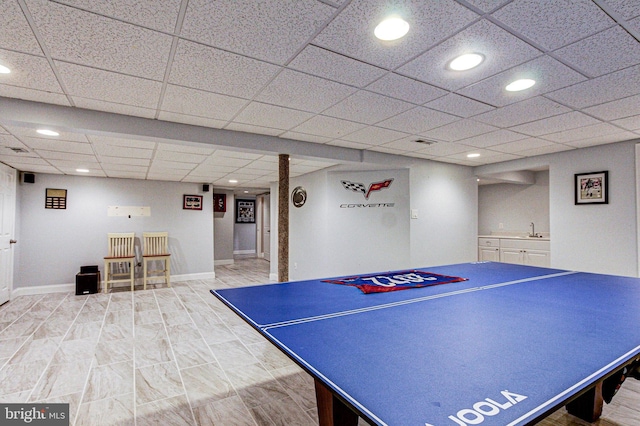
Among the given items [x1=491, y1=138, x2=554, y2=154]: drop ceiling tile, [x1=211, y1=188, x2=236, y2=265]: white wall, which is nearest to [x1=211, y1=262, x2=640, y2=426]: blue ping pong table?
[x1=491, y1=138, x2=554, y2=154]: drop ceiling tile

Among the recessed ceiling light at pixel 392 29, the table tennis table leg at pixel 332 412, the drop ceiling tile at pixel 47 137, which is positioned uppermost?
the recessed ceiling light at pixel 392 29

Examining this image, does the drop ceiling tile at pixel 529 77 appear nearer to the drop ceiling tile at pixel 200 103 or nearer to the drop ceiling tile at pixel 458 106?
the drop ceiling tile at pixel 458 106

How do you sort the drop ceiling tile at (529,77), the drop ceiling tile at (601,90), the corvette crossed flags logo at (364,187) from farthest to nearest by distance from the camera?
the corvette crossed flags logo at (364,187) < the drop ceiling tile at (601,90) < the drop ceiling tile at (529,77)

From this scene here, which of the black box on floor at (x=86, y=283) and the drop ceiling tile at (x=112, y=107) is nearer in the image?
the drop ceiling tile at (x=112, y=107)

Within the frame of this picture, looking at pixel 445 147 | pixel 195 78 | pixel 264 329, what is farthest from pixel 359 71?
pixel 445 147

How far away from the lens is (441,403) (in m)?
0.90

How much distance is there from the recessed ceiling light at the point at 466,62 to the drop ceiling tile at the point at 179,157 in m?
3.43

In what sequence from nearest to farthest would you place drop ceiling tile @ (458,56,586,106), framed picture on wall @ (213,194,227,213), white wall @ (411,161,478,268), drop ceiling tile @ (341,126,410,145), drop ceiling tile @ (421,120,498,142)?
drop ceiling tile @ (458,56,586,106) → drop ceiling tile @ (421,120,498,142) → drop ceiling tile @ (341,126,410,145) → white wall @ (411,161,478,268) → framed picture on wall @ (213,194,227,213)

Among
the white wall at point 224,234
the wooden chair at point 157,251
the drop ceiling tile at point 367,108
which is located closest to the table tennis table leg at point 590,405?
the drop ceiling tile at point 367,108

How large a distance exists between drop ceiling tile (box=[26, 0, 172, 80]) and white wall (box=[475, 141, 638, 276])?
5229 millimetres

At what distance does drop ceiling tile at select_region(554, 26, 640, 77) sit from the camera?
1814mm

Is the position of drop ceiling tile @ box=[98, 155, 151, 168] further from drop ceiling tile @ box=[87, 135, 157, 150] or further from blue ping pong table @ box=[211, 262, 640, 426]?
blue ping pong table @ box=[211, 262, 640, 426]

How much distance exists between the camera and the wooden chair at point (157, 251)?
6578 mm

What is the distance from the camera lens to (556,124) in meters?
3.43
